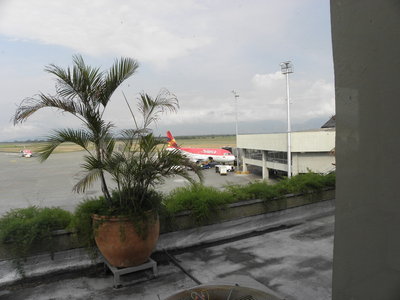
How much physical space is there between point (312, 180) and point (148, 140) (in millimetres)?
4200

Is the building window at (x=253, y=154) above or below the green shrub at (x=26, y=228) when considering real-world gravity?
below

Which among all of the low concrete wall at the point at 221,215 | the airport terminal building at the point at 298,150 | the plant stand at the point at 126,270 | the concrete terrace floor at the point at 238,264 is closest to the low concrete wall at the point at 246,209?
the low concrete wall at the point at 221,215

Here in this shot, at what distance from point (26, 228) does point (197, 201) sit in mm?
2488

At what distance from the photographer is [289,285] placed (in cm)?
347

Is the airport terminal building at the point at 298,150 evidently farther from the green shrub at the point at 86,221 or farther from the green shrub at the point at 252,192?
the green shrub at the point at 86,221

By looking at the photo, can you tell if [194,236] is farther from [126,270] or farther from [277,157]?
[277,157]

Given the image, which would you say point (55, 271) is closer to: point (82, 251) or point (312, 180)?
point (82, 251)

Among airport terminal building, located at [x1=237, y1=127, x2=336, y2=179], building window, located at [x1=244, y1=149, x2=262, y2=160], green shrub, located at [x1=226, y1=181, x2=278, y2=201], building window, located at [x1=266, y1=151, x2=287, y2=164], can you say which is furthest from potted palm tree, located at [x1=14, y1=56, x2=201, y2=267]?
building window, located at [x1=244, y1=149, x2=262, y2=160]

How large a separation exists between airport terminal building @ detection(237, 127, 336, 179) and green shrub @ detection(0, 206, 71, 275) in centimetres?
2256

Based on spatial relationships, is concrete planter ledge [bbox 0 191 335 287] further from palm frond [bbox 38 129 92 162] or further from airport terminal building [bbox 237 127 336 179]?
airport terminal building [bbox 237 127 336 179]

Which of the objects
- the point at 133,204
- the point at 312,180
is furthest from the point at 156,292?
the point at 312,180

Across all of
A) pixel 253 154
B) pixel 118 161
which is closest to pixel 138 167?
pixel 118 161

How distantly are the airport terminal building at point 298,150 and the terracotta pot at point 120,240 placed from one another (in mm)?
22310

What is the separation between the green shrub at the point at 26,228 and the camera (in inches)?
147
